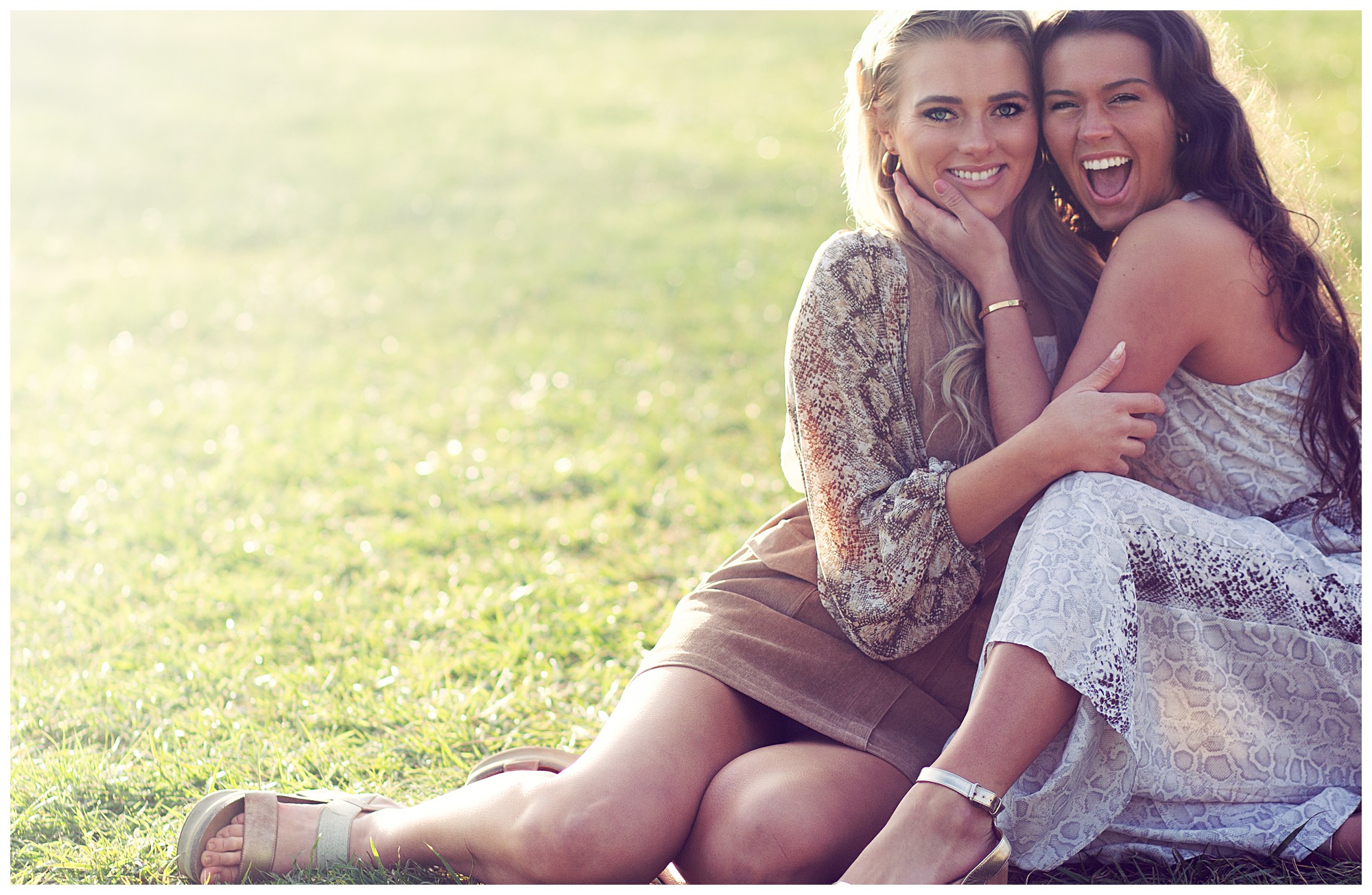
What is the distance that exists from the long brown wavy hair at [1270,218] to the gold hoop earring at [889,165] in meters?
0.43

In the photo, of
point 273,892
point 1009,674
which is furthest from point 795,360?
point 273,892

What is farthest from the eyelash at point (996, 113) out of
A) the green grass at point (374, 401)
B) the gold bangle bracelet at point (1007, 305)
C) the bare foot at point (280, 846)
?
the bare foot at point (280, 846)

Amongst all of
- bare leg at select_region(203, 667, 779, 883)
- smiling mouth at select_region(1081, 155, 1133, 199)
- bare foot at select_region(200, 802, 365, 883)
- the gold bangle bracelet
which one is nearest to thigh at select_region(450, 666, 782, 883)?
bare leg at select_region(203, 667, 779, 883)

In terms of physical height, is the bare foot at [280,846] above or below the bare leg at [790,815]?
below

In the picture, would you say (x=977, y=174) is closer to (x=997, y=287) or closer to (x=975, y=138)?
(x=975, y=138)

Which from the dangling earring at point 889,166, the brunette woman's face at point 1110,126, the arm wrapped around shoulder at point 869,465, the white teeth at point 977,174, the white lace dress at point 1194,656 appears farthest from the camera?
the dangling earring at point 889,166

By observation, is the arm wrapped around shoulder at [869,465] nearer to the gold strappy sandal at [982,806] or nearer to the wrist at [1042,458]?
the wrist at [1042,458]

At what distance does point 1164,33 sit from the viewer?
2.61 m

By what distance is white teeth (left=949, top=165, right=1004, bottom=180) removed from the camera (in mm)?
2738

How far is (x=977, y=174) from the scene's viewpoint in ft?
8.98

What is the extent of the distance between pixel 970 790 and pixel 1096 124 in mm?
1447

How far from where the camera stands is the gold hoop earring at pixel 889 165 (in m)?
2.86

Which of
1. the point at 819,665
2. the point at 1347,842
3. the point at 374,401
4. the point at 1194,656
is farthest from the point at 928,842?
the point at 374,401

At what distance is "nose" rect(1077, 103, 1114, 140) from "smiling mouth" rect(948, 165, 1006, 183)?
0.62 feet
